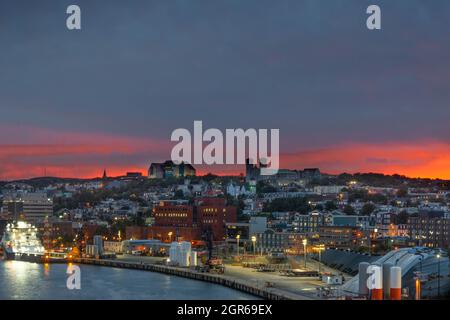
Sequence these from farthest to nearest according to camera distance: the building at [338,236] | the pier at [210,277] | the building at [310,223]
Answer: the building at [310,223]
the building at [338,236]
the pier at [210,277]

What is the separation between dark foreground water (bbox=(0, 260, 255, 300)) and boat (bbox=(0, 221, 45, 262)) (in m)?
6.19

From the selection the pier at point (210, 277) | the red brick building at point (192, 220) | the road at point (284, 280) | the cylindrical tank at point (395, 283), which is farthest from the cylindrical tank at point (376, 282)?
the red brick building at point (192, 220)

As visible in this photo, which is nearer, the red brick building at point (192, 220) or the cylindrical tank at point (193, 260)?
the cylindrical tank at point (193, 260)

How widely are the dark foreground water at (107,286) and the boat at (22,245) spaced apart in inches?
244

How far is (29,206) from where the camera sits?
59.3 meters

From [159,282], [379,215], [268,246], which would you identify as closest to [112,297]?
[159,282]

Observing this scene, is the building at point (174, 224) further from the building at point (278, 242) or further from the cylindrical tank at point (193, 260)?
the cylindrical tank at point (193, 260)

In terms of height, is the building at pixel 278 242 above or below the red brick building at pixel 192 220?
below

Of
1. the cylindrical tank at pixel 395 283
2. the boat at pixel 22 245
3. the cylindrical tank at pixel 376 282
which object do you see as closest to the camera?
the cylindrical tank at pixel 395 283

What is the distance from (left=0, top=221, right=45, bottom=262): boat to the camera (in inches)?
1412

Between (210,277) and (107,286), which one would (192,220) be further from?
(107,286)

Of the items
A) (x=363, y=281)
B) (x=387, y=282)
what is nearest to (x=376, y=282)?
(x=387, y=282)

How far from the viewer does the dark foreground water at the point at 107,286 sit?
20.0m

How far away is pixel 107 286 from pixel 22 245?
16.3 meters
